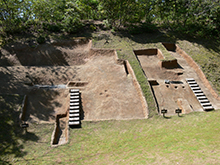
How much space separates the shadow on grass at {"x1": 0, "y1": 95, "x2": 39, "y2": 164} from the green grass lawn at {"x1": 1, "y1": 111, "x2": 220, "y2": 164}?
12 cm

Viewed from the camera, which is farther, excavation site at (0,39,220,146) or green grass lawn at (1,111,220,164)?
excavation site at (0,39,220,146)

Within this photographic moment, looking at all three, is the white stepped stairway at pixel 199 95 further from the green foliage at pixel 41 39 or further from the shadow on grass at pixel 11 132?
the green foliage at pixel 41 39

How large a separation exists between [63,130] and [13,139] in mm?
2846

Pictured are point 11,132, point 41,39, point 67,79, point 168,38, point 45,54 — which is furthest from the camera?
point 168,38

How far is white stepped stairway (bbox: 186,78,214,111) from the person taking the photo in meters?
12.7

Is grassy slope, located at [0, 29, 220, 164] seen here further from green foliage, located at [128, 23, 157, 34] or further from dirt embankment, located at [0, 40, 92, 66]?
green foliage, located at [128, 23, 157, 34]

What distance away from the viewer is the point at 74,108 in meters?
11.9

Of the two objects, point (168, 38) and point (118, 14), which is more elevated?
point (118, 14)

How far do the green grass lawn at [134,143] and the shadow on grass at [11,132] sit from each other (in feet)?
0.38

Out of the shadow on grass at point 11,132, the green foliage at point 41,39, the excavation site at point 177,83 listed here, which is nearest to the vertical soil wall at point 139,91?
the excavation site at point 177,83

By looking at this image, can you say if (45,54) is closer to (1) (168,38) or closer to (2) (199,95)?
(1) (168,38)

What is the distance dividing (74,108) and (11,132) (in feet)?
13.0

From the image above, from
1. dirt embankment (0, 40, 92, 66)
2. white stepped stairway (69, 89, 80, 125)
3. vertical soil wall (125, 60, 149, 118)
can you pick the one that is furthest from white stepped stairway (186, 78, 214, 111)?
dirt embankment (0, 40, 92, 66)

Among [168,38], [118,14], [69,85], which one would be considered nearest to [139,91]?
[69,85]
